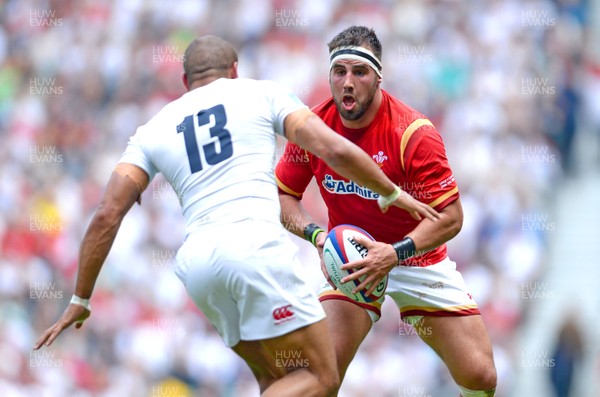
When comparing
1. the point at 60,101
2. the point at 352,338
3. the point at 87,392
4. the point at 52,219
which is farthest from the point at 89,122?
the point at 352,338

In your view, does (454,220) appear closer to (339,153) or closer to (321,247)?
(321,247)

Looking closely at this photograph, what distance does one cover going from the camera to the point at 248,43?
1855 centimetres

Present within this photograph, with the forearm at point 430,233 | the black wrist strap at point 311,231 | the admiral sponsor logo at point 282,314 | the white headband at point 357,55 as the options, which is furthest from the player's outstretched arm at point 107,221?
the forearm at point 430,233

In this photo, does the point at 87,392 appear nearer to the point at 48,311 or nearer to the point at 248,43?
the point at 48,311

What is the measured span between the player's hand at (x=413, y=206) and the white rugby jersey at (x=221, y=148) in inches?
28.2

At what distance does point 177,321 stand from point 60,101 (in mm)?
5940

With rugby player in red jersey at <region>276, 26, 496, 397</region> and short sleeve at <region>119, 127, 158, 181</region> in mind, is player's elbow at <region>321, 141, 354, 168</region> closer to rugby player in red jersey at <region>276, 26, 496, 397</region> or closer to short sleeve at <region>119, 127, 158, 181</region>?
rugby player in red jersey at <region>276, 26, 496, 397</region>

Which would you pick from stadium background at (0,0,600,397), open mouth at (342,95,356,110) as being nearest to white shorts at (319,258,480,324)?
open mouth at (342,95,356,110)

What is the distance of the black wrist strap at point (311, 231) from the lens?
25.9 feet

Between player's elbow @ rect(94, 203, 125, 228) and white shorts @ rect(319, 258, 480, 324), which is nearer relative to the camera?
player's elbow @ rect(94, 203, 125, 228)

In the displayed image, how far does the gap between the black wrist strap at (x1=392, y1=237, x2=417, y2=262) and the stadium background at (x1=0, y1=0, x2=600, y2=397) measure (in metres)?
5.99

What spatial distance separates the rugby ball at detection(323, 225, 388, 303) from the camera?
7.28 metres

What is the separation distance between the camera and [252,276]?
21.1 feet

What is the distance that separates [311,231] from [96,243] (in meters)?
1.81
